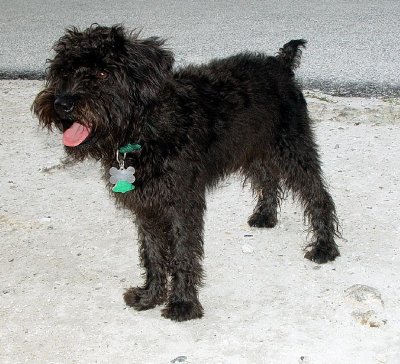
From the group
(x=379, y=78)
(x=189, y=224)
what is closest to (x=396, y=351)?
(x=189, y=224)

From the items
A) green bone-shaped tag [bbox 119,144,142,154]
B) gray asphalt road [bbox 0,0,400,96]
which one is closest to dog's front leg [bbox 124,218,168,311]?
green bone-shaped tag [bbox 119,144,142,154]

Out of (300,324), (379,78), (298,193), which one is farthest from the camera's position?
(379,78)

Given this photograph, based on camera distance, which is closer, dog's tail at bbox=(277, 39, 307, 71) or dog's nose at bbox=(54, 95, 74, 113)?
dog's nose at bbox=(54, 95, 74, 113)

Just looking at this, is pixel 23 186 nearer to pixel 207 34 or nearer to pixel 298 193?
pixel 298 193

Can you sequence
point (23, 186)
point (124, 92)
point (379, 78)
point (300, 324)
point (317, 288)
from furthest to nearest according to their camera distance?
point (379, 78) → point (23, 186) → point (317, 288) → point (300, 324) → point (124, 92)

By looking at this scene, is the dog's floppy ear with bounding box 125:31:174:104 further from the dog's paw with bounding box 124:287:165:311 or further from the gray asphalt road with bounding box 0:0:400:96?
the gray asphalt road with bounding box 0:0:400:96

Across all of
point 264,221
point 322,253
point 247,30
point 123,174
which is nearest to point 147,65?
point 123,174

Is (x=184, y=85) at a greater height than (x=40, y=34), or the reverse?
(x=184, y=85)

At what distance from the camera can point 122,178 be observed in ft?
14.4

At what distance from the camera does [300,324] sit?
14.7 feet

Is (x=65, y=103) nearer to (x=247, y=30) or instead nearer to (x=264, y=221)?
(x=264, y=221)

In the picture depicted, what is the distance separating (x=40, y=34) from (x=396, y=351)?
28.6 ft

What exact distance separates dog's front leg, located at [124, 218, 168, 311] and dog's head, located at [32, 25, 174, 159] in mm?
779

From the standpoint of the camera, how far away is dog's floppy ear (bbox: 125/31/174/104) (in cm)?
414
